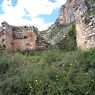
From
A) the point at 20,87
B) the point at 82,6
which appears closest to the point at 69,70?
the point at 20,87

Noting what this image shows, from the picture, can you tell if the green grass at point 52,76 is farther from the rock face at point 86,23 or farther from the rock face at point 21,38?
the rock face at point 21,38

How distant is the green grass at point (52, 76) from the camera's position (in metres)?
9.44

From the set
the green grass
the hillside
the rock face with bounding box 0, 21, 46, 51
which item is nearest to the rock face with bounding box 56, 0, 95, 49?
the hillside

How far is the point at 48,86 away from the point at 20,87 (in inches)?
33.8

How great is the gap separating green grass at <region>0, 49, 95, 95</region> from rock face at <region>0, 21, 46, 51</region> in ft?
21.1

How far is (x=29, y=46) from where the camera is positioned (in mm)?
18734

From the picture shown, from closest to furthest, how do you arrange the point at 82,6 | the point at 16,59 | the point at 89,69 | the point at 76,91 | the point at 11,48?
1. the point at 76,91
2. the point at 89,69
3. the point at 16,59
4. the point at 82,6
5. the point at 11,48

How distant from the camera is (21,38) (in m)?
19.1

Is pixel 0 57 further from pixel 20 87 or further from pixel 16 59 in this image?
pixel 20 87

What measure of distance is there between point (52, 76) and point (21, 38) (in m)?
9.27

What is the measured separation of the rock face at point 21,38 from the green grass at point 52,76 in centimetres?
643

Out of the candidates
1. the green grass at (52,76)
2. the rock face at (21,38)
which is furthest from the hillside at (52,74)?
the rock face at (21,38)

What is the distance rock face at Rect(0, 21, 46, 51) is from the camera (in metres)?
18.1

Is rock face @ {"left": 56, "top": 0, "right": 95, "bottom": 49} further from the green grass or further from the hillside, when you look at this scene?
the green grass
